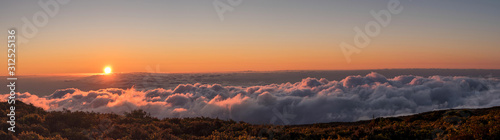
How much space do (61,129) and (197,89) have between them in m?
132

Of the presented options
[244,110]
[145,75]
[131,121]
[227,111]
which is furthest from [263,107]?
[131,121]

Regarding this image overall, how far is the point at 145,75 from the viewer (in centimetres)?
17188

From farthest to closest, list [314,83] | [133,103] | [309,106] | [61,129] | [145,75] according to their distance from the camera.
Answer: [145,75] → [314,83] → [309,106] → [133,103] → [61,129]

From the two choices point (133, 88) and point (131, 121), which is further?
point (133, 88)

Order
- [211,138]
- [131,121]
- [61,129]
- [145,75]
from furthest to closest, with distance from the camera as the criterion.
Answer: [145,75] < [131,121] < [61,129] < [211,138]

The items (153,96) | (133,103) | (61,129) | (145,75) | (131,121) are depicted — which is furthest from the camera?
(145,75)

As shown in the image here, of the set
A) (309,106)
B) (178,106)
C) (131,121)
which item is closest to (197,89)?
(178,106)

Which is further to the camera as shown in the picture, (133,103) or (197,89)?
(197,89)

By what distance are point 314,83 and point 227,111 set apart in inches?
2387

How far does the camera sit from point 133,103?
4774 inches

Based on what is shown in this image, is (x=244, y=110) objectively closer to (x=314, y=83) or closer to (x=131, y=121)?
(x=314, y=83)

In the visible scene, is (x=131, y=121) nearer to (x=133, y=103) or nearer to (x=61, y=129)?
(x=61, y=129)

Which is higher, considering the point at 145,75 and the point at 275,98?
the point at 145,75

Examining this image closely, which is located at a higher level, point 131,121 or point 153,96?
point 131,121
